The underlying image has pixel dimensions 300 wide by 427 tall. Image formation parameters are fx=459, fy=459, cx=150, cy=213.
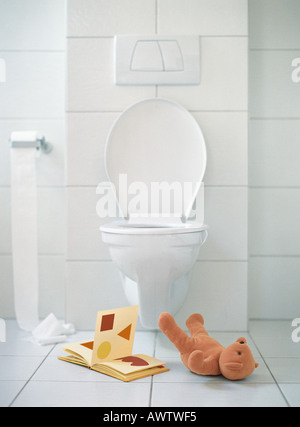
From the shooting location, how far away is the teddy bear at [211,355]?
4.34ft

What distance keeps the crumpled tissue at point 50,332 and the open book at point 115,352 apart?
0.18 meters

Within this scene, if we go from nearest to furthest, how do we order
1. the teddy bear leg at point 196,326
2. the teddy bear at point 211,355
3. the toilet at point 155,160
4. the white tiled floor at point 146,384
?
the white tiled floor at point 146,384 → the teddy bear at point 211,355 → the teddy bear leg at point 196,326 → the toilet at point 155,160

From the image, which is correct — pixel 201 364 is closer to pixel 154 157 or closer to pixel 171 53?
pixel 154 157

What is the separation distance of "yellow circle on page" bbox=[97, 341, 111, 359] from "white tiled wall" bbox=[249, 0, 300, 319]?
0.86 metres

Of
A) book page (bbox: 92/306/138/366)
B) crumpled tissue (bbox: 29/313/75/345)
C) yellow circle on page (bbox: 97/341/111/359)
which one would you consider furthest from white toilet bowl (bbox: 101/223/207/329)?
crumpled tissue (bbox: 29/313/75/345)

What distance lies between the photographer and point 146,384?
1305 millimetres

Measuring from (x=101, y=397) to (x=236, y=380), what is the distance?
407 mm

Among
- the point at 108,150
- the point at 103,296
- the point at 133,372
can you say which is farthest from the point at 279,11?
the point at 133,372

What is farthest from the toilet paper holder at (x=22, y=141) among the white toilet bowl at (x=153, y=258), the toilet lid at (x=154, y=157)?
the white toilet bowl at (x=153, y=258)

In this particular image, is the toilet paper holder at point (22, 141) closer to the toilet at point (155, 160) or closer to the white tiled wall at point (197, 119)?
the white tiled wall at point (197, 119)

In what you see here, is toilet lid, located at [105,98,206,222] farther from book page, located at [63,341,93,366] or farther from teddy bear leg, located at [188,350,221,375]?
teddy bear leg, located at [188,350,221,375]

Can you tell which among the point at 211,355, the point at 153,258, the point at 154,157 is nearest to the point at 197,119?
the point at 154,157

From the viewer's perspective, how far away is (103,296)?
1902mm

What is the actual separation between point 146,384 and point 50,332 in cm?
59
